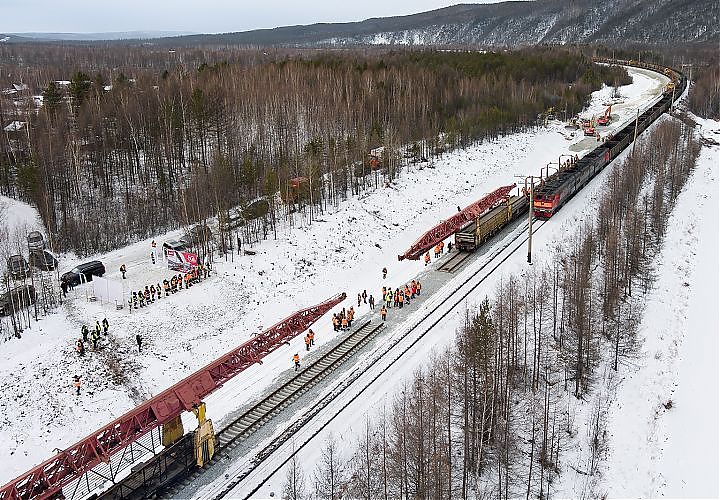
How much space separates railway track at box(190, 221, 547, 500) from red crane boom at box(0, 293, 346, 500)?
123 inches

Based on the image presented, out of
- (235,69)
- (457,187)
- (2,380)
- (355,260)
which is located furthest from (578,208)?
(235,69)

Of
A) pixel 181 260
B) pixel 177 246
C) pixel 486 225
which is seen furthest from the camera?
pixel 486 225

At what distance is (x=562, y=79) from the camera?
120m

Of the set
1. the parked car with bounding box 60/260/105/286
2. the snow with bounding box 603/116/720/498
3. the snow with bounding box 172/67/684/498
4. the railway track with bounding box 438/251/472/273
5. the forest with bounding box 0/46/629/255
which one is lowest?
the snow with bounding box 603/116/720/498

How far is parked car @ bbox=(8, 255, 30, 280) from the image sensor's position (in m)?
39.0

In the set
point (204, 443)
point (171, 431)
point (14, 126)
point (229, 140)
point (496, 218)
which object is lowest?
point (204, 443)

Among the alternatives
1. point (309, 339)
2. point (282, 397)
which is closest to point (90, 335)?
point (309, 339)

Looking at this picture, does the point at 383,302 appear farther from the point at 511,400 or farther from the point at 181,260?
the point at 181,260

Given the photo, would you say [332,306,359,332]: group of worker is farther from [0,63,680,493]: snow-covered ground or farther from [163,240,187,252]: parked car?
[163,240,187,252]: parked car

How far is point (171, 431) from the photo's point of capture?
2377 cm

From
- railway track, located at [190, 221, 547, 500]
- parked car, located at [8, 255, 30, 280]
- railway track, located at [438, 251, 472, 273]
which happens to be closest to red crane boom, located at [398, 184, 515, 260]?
railway track, located at [438, 251, 472, 273]

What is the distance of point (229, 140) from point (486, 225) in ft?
98.8

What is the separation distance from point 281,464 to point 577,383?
14704mm

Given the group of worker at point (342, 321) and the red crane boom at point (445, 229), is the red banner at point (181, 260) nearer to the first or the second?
the group of worker at point (342, 321)
